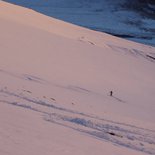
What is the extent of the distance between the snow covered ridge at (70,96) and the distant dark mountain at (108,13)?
14.9 meters

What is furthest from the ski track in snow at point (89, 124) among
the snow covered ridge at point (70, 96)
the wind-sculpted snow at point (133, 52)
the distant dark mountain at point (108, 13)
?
the distant dark mountain at point (108, 13)

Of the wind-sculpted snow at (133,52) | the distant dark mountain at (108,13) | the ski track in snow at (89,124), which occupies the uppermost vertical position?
the distant dark mountain at (108,13)

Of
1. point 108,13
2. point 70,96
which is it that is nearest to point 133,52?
point 70,96

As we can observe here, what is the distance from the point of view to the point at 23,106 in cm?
633

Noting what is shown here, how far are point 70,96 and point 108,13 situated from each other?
2936cm

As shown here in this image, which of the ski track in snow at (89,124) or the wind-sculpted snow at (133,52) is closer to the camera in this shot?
the ski track in snow at (89,124)

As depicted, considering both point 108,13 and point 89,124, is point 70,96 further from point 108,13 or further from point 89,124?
point 108,13

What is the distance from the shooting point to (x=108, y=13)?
121 ft

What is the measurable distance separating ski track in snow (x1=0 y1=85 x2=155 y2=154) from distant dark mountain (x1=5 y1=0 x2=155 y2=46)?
21.6 m

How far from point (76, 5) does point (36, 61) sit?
28655 millimetres

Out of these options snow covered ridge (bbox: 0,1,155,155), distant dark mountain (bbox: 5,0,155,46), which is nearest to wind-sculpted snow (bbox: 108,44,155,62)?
snow covered ridge (bbox: 0,1,155,155)

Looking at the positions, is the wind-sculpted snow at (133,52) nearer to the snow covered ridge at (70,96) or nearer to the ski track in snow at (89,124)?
the snow covered ridge at (70,96)

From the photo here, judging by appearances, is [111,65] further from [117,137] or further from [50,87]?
[117,137]

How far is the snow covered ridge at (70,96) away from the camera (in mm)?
5258
